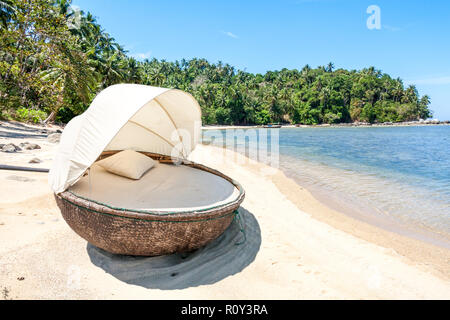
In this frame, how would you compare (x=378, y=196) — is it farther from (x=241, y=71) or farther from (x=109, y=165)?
(x=241, y=71)

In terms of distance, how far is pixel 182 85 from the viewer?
204 feet

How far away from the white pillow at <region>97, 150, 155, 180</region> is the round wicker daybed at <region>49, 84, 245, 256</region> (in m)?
0.08

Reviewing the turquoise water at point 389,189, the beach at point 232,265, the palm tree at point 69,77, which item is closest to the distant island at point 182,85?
the palm tree at point 69,77

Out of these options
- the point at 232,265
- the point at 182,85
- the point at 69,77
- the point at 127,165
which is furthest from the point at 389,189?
the point at 182,85

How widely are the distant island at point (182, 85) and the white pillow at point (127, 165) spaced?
9.80 m

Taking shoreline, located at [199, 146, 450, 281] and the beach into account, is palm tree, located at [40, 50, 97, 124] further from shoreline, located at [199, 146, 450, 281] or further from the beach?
shoreline, located at [199, 146, 450, 281]

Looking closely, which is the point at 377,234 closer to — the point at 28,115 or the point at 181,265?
the point at 181,265

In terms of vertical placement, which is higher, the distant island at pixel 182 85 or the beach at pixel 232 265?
the distant island at pixel 182 85

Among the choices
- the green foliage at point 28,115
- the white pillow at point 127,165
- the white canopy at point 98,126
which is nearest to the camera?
the white canopy at point 98,126

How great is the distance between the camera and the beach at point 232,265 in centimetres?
254

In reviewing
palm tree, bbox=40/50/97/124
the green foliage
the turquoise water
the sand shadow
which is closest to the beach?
the sand shadow

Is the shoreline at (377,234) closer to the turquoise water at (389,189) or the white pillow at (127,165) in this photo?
the turquoise water at (389,189)

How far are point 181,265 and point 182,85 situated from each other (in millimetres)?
62985

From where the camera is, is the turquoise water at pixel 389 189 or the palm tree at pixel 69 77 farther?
the palm tree at pixel 69 77
